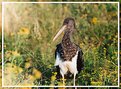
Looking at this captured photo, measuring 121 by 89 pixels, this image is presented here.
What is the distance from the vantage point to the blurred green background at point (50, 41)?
5426 millimetres

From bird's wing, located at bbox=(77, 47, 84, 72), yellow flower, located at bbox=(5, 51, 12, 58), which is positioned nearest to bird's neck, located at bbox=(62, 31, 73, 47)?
bird's wing, located at bbox=(77, 47, 84, 72)

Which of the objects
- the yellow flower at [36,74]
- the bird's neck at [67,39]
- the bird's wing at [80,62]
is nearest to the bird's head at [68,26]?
the bird's neck at [67,39]

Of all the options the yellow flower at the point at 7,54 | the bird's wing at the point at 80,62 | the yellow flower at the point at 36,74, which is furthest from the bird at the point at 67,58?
the yellow flower at the point at 7,54

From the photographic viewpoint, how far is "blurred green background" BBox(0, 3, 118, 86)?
5.43 metres

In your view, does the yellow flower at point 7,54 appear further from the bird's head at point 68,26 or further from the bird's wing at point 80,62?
the bird's wing at point 80,62

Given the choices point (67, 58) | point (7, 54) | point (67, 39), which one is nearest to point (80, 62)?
point (67, 58)

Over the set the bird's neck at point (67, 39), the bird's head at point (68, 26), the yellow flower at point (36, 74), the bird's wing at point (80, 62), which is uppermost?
the bird's head at point (68, 26)

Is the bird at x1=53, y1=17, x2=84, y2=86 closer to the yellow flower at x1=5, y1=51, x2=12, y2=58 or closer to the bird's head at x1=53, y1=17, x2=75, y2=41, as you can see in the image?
the bird's head at x1=53, y1=17, x2=75, y2=41

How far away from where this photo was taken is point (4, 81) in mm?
5371

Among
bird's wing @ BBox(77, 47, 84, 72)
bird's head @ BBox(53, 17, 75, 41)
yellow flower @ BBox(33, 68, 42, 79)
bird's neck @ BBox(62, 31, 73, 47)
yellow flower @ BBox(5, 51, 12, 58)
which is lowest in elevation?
yellow flower @ BBox(33, 68, 42, 79)

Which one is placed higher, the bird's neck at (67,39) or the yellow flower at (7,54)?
the bird's neck at (67,39)

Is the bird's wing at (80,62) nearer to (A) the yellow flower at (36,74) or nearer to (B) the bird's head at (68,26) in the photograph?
(B) the bird's head at (68,26)

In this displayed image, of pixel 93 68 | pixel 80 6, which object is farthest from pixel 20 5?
pixel 93 68

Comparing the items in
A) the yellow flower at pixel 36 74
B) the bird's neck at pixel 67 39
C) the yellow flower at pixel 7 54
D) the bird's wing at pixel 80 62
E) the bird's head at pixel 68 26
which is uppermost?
the bird's head at pixel 68 26
